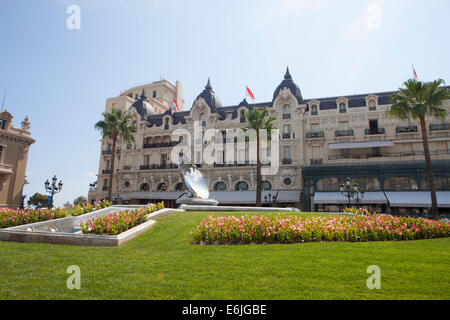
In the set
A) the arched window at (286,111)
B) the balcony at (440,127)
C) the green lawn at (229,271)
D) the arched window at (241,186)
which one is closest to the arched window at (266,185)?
the arched window at (241,186)

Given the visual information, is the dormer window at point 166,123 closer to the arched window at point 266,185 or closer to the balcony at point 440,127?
the arched window at point 266,185

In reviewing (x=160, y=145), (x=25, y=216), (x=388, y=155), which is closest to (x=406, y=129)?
(x=388, y=155)

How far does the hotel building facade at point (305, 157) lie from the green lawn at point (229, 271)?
70.0 feet

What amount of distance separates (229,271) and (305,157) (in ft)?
95.9

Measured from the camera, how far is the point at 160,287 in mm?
5273

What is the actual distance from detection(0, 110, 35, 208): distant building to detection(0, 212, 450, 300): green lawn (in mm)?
26869

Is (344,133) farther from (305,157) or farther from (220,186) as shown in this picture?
(220,186)

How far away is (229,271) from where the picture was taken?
613cm

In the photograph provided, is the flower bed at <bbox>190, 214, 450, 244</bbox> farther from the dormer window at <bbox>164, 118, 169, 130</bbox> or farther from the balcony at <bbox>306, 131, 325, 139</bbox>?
the dormer window at <bbox>164, 118, 169, 130</bbox>

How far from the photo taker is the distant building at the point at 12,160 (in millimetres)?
30578

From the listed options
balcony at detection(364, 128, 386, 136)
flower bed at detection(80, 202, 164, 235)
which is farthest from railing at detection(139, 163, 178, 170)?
flower bed at detection(80, 202, 164, 235)

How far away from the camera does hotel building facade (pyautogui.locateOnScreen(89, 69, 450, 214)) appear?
93.0 feet
